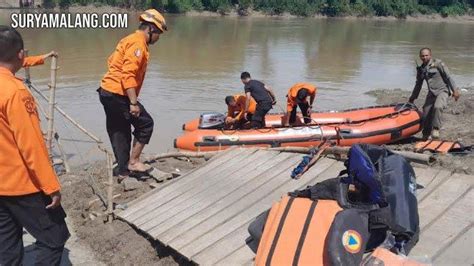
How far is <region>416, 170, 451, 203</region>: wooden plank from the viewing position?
3724 mm

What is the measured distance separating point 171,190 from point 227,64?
13815 mm

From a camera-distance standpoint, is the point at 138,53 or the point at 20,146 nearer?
the point at 20,146

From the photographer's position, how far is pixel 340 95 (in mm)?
13828

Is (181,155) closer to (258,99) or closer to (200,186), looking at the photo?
(200,186)

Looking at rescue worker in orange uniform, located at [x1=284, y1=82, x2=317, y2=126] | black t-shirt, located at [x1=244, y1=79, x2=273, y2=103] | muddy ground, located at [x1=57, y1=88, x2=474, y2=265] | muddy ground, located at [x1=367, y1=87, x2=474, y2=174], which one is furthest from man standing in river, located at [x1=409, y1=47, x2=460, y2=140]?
black t-shirt, located at [x1=244, y1=79, x2=273, y2=103]

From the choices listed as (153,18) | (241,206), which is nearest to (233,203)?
(241,206)

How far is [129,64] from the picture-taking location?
424 centimetres

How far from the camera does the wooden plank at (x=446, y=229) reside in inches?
120

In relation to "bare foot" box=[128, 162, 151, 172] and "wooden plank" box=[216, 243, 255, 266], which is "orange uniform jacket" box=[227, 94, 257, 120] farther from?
"wooden plank" box=[216, 243, 255, 266]

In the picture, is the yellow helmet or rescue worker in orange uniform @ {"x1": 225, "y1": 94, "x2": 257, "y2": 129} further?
rescue worker in orange uniform @ {"x1": 225, "y1": 94, "x2": 257, "y2": 129}

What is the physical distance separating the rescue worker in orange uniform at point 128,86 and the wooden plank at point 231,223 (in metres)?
1.25

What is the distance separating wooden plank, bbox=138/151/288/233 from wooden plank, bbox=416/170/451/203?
138cm

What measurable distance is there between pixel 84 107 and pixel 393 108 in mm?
6467

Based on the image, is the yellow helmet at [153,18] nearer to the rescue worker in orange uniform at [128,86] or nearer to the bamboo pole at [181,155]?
the rescue worker in orange uniform at [128,86]
